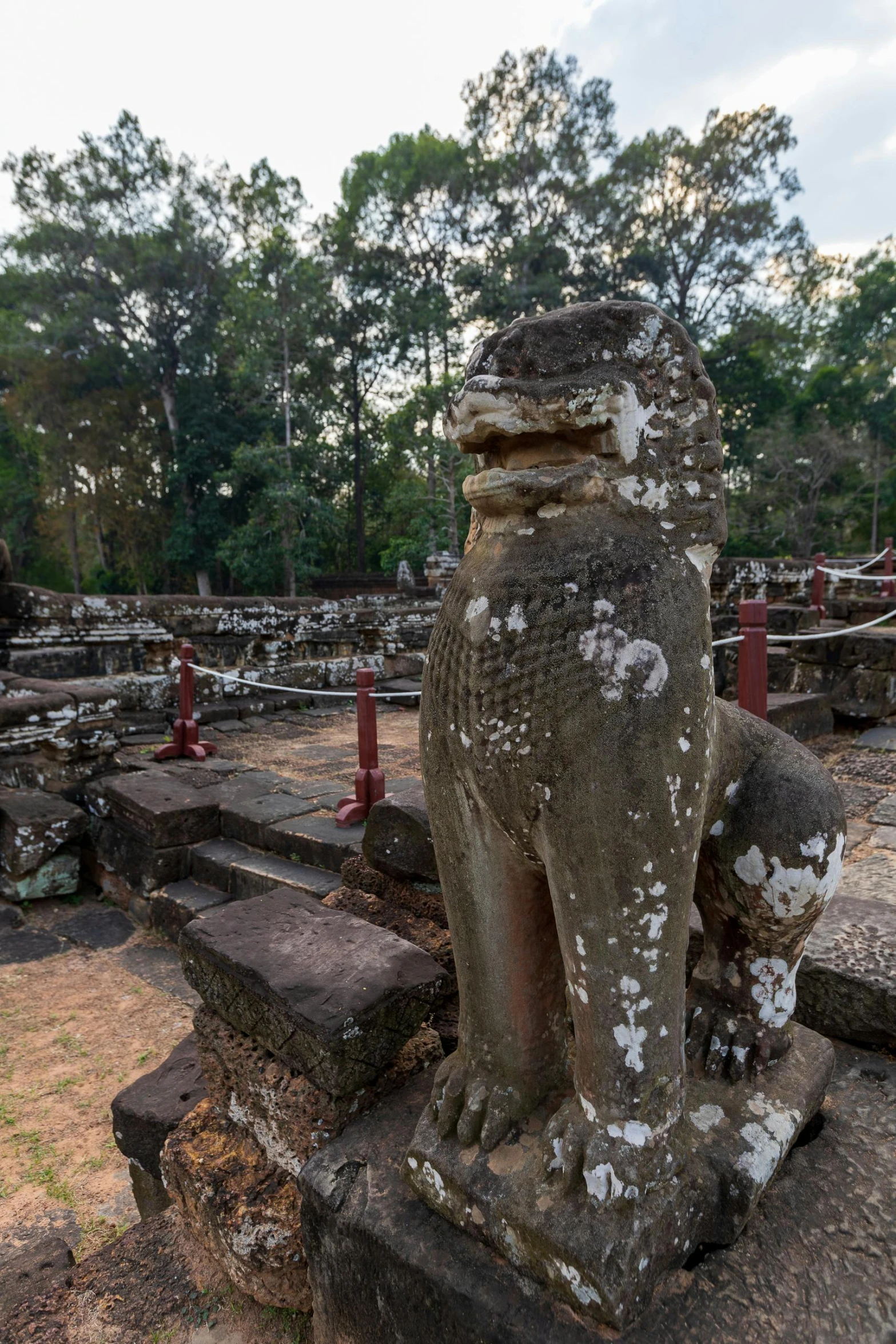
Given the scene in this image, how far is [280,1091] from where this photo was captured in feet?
4.94

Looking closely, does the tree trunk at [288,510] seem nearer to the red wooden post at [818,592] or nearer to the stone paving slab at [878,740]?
the red wooden post at [818,592]

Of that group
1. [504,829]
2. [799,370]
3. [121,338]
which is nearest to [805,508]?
[799,370]

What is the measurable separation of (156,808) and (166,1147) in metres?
2.09

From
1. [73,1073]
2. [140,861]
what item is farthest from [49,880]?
[73,1073]

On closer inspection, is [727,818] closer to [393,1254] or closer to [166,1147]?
[393,1254]

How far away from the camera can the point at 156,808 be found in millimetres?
3576

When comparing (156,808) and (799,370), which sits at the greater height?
(799,370)

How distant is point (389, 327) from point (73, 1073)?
68.5 feet

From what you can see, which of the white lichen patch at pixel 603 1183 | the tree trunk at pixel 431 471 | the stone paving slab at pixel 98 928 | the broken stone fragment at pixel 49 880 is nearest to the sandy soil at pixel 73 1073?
the stone paving slab at pixel 98 928

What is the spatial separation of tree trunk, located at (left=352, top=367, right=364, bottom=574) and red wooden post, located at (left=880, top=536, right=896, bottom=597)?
14.0 m

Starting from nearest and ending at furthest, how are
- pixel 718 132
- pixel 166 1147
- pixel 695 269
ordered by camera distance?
pixel 166 1147 → pixel 718 132 → pixel 695 269

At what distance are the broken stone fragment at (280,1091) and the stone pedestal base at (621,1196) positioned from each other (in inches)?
12.9

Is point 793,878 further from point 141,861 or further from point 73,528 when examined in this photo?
point 73,528

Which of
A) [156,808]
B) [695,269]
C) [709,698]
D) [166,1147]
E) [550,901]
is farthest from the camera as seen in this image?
[695,269]
